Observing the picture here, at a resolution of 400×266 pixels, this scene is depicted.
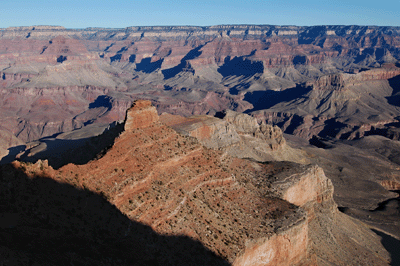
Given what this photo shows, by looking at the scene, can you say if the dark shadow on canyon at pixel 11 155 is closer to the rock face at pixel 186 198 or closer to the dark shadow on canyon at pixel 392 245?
the rock face at pixel 186 198

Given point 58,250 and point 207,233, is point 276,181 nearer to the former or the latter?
point 207,233

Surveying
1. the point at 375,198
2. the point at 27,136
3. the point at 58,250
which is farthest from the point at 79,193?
the point at 27,136

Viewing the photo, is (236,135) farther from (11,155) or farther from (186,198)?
(11,155)

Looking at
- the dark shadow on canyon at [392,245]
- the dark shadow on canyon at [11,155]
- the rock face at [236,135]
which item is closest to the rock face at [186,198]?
the dark shadow on canyon at [392,245]

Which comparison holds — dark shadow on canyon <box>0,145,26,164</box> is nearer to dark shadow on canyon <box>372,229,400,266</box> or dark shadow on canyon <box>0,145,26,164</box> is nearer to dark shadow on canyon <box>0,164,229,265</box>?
dark shadow on canyon <box>0,164,229,265</box>

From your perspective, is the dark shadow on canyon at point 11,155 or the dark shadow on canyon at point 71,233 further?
the dark shadow on canyon at point 11,155

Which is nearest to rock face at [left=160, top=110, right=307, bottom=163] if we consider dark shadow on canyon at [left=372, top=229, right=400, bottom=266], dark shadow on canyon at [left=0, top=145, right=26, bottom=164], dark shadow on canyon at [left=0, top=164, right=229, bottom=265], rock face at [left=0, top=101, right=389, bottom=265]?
rock face at [left=0, top=101, right=389, bottom=265]

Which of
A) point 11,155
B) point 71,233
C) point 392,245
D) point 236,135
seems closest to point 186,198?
point 71,233
